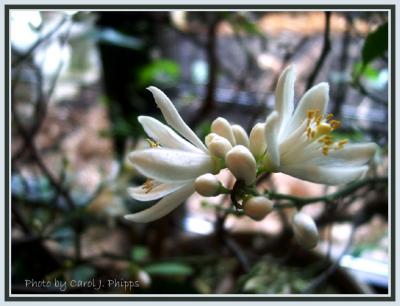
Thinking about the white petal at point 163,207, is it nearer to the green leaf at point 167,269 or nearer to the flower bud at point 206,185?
the flower bud at point 206,185

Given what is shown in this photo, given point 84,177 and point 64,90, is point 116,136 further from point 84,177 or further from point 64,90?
point 64,90

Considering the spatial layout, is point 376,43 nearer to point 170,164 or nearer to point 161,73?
point 170,164

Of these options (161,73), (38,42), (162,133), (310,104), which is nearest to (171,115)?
(162,133)

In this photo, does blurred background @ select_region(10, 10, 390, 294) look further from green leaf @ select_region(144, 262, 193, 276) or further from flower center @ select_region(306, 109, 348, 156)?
flower center @ select_region(306, 109, 348, 156)

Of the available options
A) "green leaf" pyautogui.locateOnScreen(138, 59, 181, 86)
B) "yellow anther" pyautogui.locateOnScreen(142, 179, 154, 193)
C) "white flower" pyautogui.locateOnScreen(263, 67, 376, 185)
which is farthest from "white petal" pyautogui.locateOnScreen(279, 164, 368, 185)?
"green leaf" pyautogui.locateOnScreen(138, 59, 181, 86)

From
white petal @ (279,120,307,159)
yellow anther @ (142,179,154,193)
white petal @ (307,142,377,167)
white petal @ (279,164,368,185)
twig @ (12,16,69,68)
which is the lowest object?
yellow anther @ (142,179,154,193)

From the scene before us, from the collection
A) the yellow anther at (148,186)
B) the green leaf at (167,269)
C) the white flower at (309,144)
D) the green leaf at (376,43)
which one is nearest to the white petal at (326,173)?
the white flower at (309,144)
